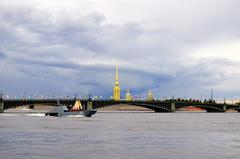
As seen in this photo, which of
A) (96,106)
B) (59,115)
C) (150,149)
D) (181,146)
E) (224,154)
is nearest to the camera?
(224,154)

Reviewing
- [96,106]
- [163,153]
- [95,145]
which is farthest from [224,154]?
[96,106]

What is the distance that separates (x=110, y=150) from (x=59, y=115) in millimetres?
115729

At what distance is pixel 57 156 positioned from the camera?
123 ft

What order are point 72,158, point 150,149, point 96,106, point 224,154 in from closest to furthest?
point 72,158, point 224,154, point 150,149, point 96,106

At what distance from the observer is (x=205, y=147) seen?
46.3 m

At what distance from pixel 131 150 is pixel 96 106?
152286mm

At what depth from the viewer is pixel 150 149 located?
43625 millimetres

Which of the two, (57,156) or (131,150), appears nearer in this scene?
(57,156)

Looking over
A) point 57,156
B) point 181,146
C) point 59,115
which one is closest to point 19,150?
point 57,156

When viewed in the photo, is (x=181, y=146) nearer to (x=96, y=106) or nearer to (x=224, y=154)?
(x=224, y=154)

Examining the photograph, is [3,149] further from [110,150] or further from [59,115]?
[59,115]

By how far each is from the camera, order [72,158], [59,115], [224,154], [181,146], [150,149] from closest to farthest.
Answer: [72,158] < [224,154] < [150,149] < [181,146] < [59,115]

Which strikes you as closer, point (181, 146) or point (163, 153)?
point (163, 153)

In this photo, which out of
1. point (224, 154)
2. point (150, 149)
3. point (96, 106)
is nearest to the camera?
point (224, 154)
